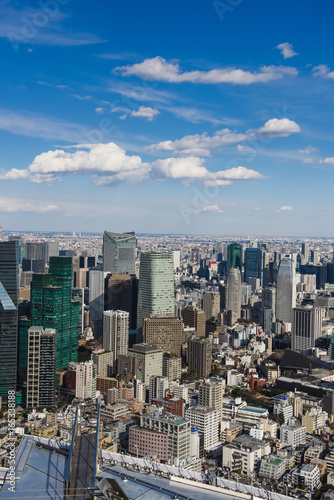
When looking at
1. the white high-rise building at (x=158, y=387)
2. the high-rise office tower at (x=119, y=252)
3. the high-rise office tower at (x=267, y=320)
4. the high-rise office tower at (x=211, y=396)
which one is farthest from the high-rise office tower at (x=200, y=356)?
the high-rise office tower at (x=119, y=252)

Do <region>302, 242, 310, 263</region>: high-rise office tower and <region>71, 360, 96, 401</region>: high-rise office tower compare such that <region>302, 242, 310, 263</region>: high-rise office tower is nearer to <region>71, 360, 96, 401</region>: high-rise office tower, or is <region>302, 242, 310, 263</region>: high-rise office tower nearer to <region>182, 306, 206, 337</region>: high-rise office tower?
<region>182, 306, 206, 337</region>: high-rise office tower

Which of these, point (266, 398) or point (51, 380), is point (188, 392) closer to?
point (266, 398)

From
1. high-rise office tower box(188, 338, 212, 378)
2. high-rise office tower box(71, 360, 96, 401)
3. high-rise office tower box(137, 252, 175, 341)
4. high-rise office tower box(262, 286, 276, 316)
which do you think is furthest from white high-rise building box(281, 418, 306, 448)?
high-rise office tower box(262, 286, 276, 316)

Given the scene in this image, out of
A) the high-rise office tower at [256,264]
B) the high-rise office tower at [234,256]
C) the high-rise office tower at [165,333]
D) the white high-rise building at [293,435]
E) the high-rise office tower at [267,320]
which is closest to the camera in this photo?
the white high-rise building at [293,435]

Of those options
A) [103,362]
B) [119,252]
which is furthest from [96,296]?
[103,362]

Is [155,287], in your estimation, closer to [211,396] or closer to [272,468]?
[211,396]

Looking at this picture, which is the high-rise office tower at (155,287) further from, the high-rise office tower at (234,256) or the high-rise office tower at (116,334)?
the high-rise office tower at (234,256)

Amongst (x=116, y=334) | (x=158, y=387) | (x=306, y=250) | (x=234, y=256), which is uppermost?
(x=306, y=250)
